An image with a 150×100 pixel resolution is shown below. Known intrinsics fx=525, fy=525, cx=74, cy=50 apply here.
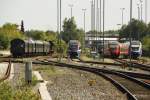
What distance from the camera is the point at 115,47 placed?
80.1m

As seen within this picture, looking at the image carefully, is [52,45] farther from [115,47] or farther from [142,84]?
[142,84]

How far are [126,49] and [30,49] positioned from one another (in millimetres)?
18156

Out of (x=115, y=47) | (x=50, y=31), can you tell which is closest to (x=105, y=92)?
(x=115, y=47)

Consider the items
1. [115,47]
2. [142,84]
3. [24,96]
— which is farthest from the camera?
[115,47]

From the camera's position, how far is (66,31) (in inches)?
6407

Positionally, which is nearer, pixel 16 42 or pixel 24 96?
pixel 24 96

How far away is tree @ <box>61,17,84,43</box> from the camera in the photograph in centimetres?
15900

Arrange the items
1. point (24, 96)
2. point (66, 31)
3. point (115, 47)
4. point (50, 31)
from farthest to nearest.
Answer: point (50, 31)
point (66, 31)
point (115, 47)
point (24, 96)

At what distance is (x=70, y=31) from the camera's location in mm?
161000

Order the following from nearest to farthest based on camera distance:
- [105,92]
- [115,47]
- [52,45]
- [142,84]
→ 1. [105,92]
2. [142,84]
3. [115,47]
4. [52,45]

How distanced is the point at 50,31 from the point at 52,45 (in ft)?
330

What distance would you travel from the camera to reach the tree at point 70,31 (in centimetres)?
15900

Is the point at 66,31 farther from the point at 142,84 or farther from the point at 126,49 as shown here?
the point at 142,84

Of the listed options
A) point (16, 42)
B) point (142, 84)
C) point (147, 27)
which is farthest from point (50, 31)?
point (142, 84)
